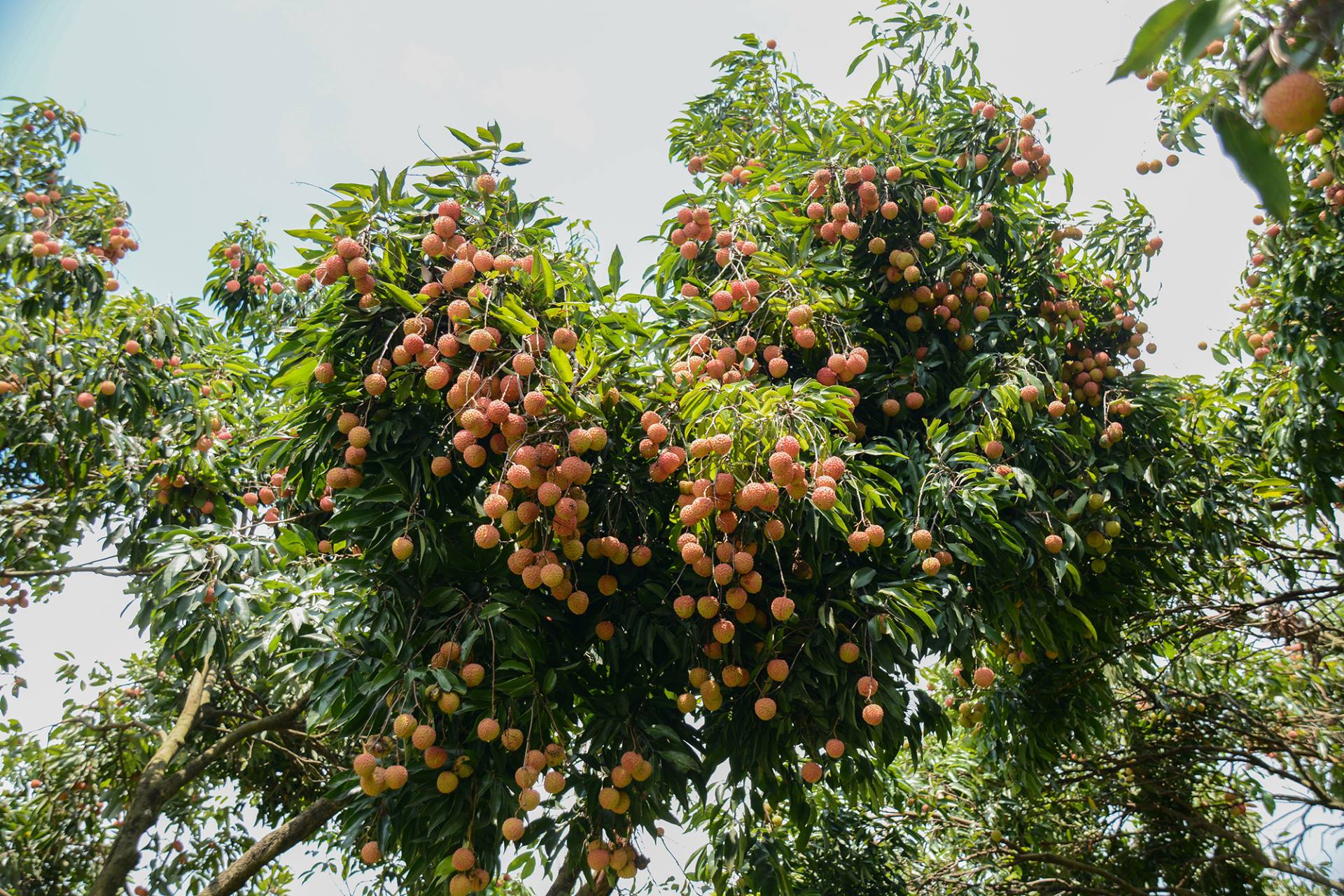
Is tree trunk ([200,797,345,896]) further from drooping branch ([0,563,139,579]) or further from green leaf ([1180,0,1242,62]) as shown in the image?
green leaf ([1180,0,1242,62])

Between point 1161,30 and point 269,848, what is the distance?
14.3ft

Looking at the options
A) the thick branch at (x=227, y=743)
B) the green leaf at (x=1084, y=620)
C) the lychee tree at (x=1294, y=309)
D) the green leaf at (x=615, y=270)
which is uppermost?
the lychee tree at (x=1294, y=309)

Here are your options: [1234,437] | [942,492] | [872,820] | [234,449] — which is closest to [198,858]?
[234,449]

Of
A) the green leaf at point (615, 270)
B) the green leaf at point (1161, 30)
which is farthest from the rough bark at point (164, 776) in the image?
the green leaf at point (1161, 30)

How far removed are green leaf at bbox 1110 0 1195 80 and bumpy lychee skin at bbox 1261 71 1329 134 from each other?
0.11 metres

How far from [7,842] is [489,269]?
423cm

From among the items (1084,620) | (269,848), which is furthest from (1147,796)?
(269,848)

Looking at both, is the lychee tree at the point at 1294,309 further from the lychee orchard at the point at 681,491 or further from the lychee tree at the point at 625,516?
the lychee tree at the point at 625,516

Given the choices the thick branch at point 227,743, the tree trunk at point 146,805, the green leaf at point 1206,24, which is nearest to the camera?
the green leaf at point 1206,24

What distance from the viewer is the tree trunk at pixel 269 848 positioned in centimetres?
382

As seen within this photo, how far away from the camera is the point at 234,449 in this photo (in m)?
4.08

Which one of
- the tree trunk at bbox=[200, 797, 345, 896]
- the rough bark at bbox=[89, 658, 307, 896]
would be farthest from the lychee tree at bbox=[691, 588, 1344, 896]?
the rough bark at bbox=[89, 658, 307, 896]

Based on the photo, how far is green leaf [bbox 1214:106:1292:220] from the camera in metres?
0.56

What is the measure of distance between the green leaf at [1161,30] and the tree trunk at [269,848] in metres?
3.94
